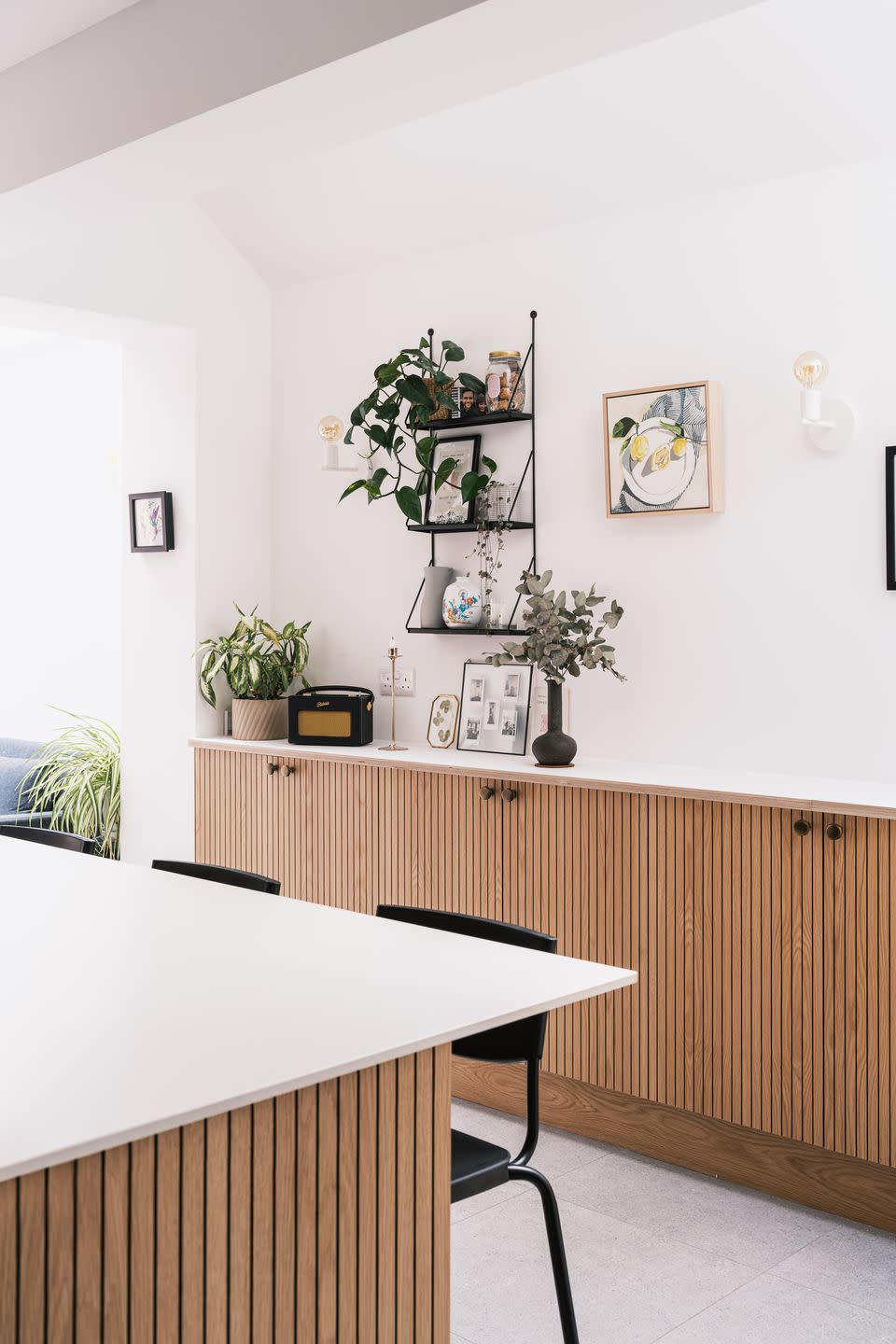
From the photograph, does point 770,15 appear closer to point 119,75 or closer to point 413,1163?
point 119,75

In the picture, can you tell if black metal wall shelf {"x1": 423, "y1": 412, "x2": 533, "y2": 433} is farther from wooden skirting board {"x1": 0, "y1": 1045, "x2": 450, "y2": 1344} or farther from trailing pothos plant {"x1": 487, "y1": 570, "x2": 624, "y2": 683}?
wooden skirting board {"x1": 0, "y1": 1045, "x2": 450, "y2": 1344}

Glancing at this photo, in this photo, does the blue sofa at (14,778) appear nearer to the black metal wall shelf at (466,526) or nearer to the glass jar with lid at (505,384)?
the black metal wall shelf at (466,526)

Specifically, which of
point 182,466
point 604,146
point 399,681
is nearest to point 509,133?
point 604,146

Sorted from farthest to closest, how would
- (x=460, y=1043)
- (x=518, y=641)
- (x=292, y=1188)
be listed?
1. (x=518, y=641)
2. (x=460, y=1043)
3. (x=292, y=1188)

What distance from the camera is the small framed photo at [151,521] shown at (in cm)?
470

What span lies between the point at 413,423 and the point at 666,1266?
264cm

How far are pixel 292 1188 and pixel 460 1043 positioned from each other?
721 mm

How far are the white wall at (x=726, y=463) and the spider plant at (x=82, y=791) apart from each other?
4.36ft

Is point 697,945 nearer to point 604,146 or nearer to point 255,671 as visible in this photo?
point 255,671

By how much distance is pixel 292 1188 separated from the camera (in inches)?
62.8

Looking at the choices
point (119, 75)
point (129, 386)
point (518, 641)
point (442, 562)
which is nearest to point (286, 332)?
point (129, 386)

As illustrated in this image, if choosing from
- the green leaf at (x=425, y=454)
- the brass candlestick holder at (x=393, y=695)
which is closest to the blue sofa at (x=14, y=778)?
the brass candlestick holder at (x=393, y=695)

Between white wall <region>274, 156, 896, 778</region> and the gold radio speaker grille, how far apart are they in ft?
0.95

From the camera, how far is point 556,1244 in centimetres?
218
